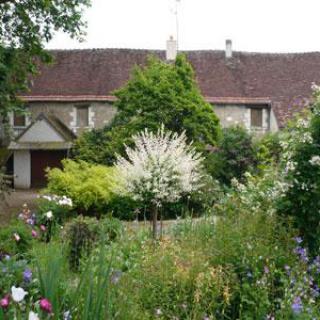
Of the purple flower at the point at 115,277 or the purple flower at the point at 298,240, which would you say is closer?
the purple flower at the point at 115,277

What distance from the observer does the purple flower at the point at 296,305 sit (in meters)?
4.56

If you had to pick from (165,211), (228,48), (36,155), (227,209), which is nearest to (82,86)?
(36,155)

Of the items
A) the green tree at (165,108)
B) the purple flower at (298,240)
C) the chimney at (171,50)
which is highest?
the chimney at (171,50)

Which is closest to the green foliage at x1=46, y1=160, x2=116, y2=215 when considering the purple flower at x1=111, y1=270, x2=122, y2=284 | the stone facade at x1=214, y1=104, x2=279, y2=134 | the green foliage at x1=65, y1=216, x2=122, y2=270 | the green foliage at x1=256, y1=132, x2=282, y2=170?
the green foliage at x1=256, y1=132, x2=282, y2=170

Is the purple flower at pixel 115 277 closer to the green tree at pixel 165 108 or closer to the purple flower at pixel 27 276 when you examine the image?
the purple flower at pixel 27 276

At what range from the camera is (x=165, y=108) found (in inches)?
816

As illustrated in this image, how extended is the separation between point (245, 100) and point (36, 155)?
437 inches

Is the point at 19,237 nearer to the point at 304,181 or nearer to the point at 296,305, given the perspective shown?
the point at 304,181

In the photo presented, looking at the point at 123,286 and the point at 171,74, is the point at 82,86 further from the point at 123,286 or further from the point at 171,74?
the point at 123,286

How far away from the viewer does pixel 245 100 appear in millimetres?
30125

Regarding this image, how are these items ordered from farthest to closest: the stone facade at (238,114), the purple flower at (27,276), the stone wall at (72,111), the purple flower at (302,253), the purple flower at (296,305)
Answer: the stone wall at (72,111) < the stone facade at (238,114) < the purple flower at (302,253) < the purple flower at (27,276) < the purple flower at (296,305)

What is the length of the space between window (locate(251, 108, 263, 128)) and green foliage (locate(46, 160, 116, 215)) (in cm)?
1421

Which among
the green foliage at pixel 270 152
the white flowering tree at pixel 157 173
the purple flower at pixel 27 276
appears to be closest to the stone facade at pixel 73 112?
the green foliage at pixel 270 152

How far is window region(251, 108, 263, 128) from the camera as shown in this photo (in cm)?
3072
